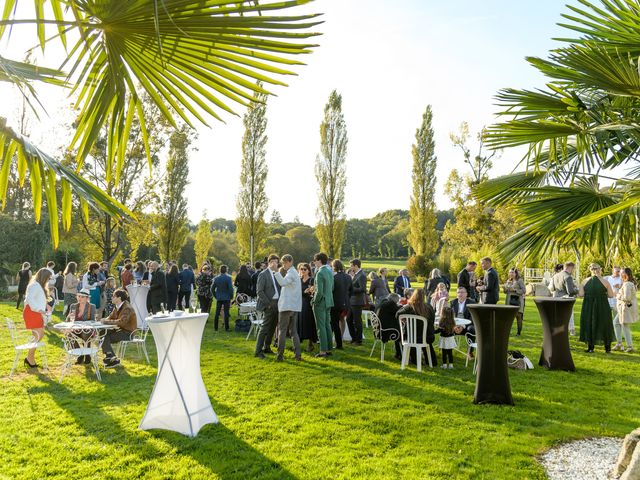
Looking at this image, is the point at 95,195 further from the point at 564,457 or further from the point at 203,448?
the point at 564,457

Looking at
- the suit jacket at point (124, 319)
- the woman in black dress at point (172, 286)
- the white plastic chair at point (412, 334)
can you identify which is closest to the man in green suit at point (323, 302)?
the white plastic chair at point (412, 334)

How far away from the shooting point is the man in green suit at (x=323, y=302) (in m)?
9.05

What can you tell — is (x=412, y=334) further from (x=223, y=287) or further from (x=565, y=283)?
(x=223, y=287)

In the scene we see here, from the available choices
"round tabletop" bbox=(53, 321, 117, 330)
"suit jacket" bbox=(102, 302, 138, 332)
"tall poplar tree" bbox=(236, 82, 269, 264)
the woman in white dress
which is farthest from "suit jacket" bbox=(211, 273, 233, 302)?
"tall poplar tree" bbox=(236, 82, 269, 264)

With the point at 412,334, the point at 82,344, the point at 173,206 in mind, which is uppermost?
the point at 173,206

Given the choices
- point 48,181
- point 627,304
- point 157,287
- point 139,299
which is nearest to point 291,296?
point 157,287

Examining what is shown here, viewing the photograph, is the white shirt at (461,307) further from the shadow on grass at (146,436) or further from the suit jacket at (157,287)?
the suit jacket at (157,287)

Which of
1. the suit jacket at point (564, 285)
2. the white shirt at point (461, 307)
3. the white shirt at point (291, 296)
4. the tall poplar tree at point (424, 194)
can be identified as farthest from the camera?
the tall poplar tree at point (424, 194)

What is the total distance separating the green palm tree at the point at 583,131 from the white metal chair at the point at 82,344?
20.3 feet

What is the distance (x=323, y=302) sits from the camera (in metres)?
9.14

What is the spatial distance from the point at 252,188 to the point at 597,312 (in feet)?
88.3

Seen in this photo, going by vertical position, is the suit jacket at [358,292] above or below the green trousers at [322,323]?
above

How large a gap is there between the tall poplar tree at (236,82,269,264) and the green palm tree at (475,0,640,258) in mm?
29682

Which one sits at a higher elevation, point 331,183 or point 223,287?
point 331,183
